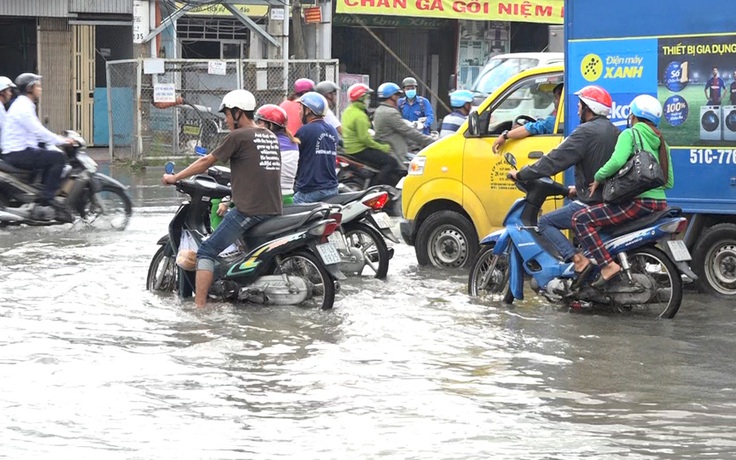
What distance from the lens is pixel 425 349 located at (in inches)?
327

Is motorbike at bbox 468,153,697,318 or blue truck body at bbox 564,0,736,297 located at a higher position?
blue truck body at bbox 564,0,736,297

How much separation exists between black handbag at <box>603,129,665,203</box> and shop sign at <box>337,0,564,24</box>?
20.1 m

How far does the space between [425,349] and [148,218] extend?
28.0 feet

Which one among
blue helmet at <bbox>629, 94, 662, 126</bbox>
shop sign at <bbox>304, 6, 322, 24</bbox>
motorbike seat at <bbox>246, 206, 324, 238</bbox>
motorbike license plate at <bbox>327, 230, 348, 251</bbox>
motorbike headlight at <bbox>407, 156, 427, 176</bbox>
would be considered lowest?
motorbike license plate at <bbox>327, 230, 348, 251</bbox>

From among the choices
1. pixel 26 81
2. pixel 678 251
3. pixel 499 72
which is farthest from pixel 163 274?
pixel 499 72

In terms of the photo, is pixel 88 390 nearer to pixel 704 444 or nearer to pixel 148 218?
pixel 704 444

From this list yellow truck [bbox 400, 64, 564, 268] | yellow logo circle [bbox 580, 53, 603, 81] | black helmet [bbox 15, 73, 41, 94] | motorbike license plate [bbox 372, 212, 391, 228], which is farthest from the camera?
black helmet [bbox 15, 73, 41, 94]

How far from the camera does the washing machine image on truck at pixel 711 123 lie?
33.3 feet

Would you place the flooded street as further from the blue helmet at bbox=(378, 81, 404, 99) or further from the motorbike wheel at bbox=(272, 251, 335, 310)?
the blue helmet at bbox=(378, 81, 404, 99)

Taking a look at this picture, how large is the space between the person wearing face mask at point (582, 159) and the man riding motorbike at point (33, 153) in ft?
21.3

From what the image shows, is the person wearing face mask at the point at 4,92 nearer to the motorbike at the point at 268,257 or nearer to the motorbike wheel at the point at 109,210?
the motorbike wheel at the point at 109,210

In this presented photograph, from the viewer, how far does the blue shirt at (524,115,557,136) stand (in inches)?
448

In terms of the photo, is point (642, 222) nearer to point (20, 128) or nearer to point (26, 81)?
point (20, 128)


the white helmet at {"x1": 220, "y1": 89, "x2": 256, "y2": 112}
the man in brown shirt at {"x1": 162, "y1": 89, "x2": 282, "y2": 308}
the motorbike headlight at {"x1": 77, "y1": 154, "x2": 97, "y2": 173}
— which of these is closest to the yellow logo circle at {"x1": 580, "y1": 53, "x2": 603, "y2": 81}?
the man in brown shirt at {"x1": 162, "y1": 89, "x2": 282, "y2": 308}
